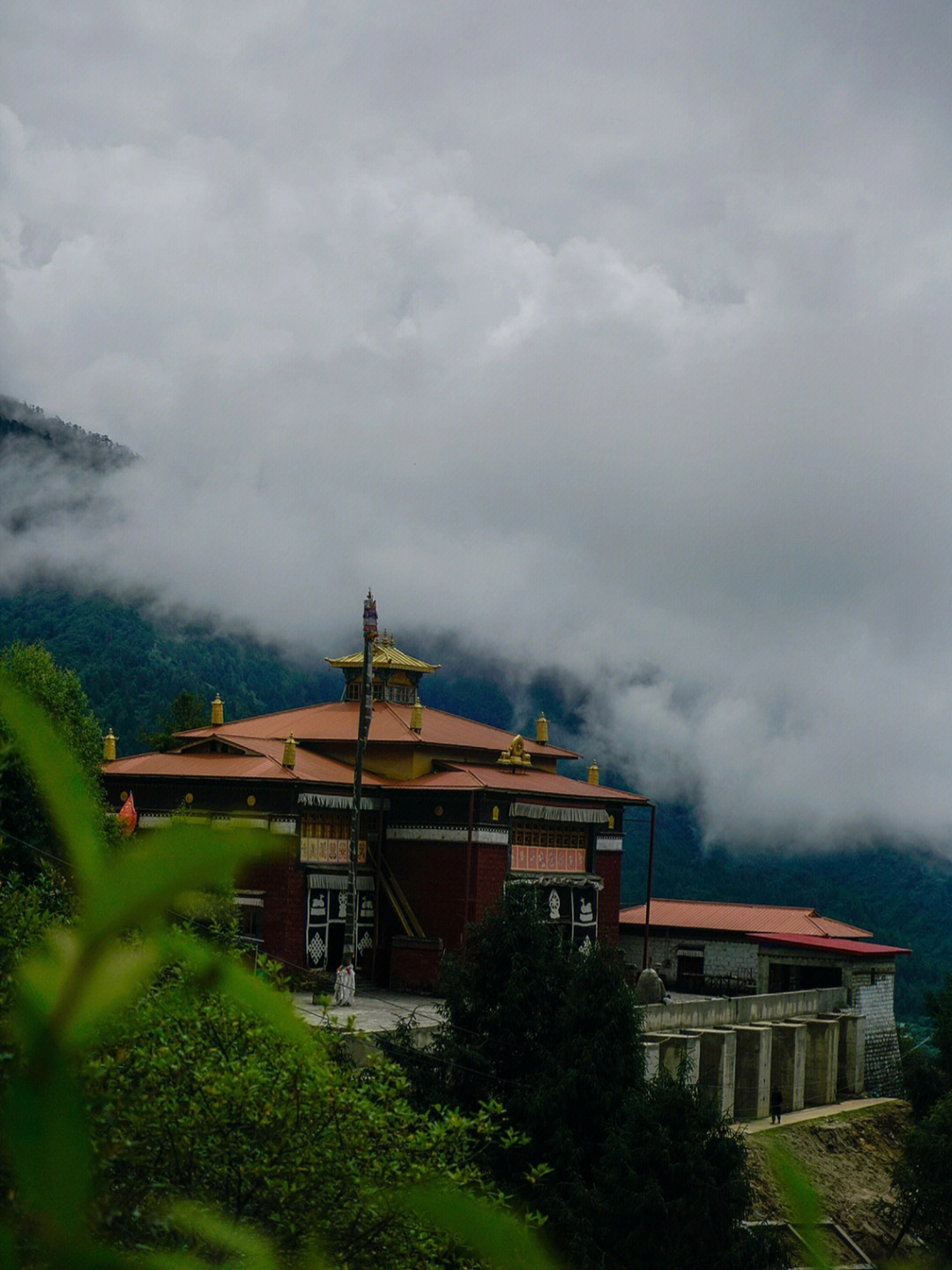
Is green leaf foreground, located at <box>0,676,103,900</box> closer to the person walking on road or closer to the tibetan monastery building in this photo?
the tibetan monastery building

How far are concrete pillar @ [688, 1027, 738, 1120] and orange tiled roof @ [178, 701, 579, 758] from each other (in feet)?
32.3

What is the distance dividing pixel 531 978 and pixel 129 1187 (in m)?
12.0

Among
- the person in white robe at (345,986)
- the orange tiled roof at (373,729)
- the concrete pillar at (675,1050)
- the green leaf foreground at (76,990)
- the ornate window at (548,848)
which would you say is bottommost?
the concrete pillar at (675,1050)

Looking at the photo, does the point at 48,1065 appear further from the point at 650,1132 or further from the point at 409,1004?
the point at 409,1004

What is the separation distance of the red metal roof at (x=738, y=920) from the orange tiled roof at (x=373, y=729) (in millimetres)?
6411

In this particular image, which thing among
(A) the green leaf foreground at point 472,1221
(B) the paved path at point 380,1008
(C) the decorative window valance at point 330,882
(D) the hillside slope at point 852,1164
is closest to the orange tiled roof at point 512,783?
(C) the decorative window valance at point 330,882

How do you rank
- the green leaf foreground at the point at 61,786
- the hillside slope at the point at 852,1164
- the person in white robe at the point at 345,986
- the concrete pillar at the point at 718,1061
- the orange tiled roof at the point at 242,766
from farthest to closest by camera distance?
the orange tiled roof at the point at 242,766, the concrete pillar at the point at 718,1061, the person in white robe at the point at 345,986, the hillside slope at the point at 852,1164, the green leaf foreground at the point at 61,786

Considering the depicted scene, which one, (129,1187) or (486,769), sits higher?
(486,769)

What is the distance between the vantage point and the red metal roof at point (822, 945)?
36.6m

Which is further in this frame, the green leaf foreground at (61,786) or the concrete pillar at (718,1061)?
the concrete pillar at (718,1061)

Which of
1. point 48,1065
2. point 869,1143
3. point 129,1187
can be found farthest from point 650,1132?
point 48,1065

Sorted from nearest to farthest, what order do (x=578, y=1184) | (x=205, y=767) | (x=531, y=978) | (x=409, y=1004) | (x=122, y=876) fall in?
(x=122, y=876) < (x=578, y=1184) < (x=531, y=978) < (x=409, y=1004) < (x=205, y=767)

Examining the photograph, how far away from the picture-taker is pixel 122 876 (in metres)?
0.88

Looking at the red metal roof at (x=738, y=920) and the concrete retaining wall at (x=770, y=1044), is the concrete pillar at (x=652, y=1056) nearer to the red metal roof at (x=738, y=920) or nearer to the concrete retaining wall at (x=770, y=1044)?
the concrete retaining wall at (x=770, y=1044)
